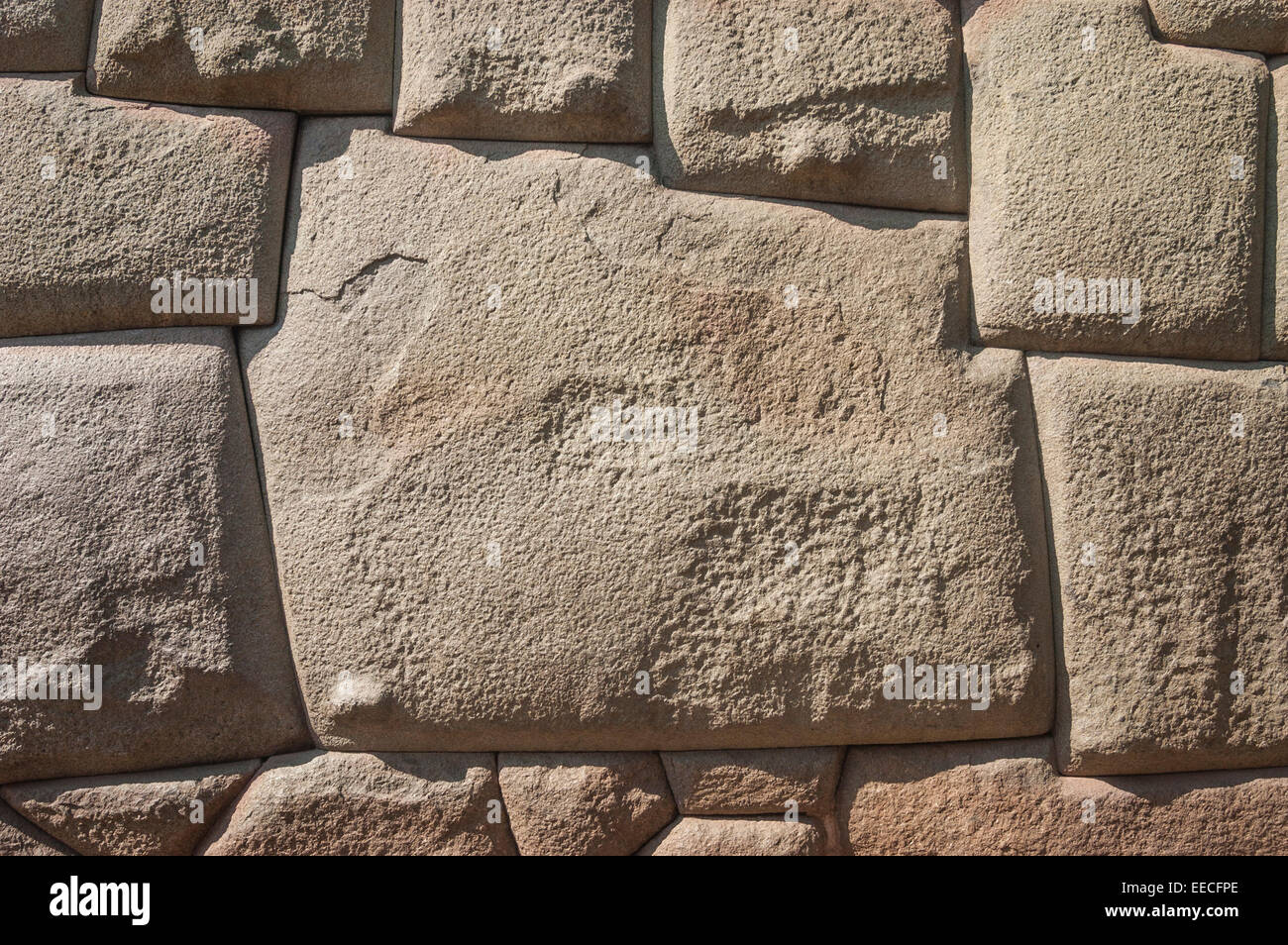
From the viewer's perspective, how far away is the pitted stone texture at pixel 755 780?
1.57 meters

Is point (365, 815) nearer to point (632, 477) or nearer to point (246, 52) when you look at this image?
point (632, 477)

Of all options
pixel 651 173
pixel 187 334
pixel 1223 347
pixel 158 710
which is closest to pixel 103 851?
pixel 158 710

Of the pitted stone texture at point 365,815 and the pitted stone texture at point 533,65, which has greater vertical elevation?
the pitted stone texture at point 533,65

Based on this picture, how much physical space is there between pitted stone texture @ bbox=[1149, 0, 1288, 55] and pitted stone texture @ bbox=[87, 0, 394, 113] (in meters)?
1.36

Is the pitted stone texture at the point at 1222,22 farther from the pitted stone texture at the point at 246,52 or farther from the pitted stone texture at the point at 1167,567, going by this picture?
the pitted stone texture at the point at 246,52

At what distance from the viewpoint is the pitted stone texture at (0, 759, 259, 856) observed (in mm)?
1568

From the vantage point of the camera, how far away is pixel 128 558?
5.03ft

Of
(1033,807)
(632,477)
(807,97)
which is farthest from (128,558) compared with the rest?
(1033,807)

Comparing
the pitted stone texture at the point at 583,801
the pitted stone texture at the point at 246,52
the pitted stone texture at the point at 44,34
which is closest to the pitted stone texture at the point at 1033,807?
the pitted stone texture at the point at 583,801

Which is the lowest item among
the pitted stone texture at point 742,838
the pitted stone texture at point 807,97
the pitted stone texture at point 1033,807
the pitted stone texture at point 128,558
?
the pitted stone texture at point 742,838

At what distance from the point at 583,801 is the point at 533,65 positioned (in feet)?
4.12

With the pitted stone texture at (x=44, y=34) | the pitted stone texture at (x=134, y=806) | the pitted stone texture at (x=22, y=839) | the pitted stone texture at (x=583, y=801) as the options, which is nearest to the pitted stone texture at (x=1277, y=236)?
the pitted stone texture at (x=583, y=801)

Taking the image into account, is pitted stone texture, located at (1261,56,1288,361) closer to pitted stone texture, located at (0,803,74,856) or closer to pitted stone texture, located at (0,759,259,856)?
pitted stone texture, located at (0,759,259,856)

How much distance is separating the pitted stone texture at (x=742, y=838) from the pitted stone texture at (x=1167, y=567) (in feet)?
1.54
